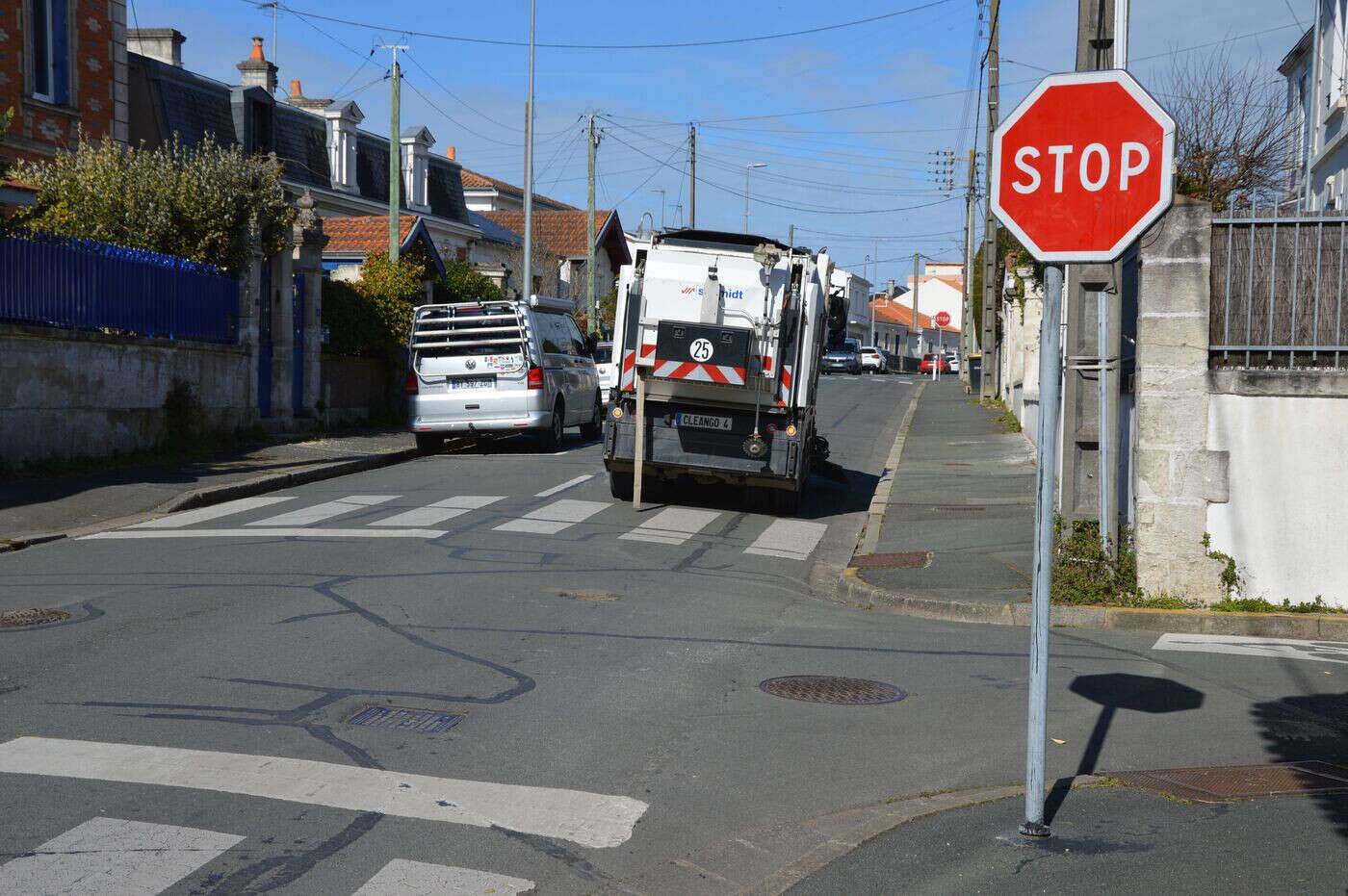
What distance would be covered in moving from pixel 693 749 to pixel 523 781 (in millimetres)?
908

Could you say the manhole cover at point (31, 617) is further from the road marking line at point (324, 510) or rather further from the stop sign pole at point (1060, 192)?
the stop sign pole at point (1060, 192)

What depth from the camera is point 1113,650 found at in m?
8.80

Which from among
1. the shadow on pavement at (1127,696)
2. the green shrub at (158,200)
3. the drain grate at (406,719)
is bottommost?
the shadow on pavement at (1127,696)

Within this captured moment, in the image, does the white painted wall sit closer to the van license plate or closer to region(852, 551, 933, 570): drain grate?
region(852, 551, 933, 570): drain grate

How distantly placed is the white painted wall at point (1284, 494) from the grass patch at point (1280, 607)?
1.9 inches

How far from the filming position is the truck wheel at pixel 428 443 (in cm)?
2120

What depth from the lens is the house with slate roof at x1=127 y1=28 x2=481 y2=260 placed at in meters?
31.5

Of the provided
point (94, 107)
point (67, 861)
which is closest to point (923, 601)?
point (67, 861)

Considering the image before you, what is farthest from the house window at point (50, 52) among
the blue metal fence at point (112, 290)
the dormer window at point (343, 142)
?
the dormer window at point (343, 142)

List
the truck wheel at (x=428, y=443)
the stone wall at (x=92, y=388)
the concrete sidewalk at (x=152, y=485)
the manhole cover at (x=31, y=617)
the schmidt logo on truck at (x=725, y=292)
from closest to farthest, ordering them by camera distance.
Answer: the manhole cover at (x=31, y=617) → the concrete sidewalk at (x=152, y=485) → the schmidt logo on truck at (x=725, y=292) → the stone wall at (x=92, y=388) → the truck wheel at (x=428, y=443)

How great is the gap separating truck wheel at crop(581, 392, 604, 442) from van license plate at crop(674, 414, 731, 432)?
9378 millimetres

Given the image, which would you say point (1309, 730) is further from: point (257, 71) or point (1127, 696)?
point (257, 71)

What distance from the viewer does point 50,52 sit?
23.8 m

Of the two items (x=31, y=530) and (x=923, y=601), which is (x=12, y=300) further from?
(x=923, y=601)
